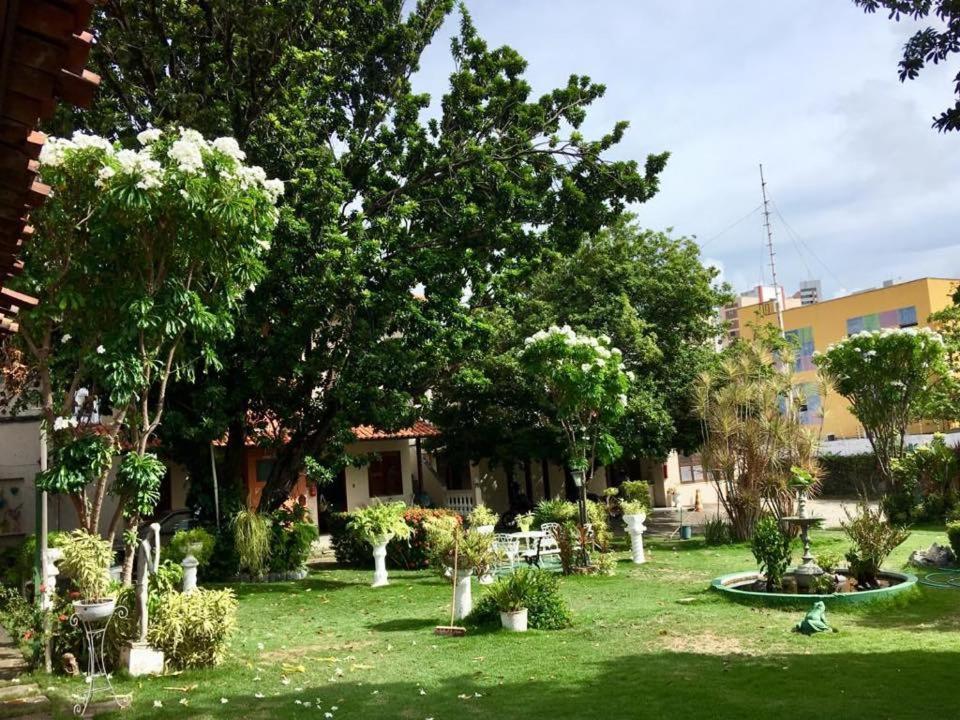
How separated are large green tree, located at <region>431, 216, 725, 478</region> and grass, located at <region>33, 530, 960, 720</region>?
12.2 meters

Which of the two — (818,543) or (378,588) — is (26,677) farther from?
(818,543)

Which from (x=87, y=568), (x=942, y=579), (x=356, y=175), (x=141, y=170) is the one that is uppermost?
(x=356, y=175)

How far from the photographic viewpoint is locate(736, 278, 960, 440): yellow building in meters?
44.3

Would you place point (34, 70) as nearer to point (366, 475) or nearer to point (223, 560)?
point (223, 560)

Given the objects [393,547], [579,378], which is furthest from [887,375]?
[393,547]

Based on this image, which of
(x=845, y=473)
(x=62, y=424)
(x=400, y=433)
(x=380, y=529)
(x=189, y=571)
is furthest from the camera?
(x=845, y=473)

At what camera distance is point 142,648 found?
8516 mm

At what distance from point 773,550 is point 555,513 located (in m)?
8.48

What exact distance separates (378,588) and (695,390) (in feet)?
31.8

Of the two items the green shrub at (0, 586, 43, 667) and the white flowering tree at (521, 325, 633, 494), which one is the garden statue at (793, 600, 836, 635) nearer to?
the white flowering tree at (521, 325, 633, 494)

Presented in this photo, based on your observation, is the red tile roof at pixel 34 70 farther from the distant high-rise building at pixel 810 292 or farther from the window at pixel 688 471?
the distant high-rise building at pixel 810 292

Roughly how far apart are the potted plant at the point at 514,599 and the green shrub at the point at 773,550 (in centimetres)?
360

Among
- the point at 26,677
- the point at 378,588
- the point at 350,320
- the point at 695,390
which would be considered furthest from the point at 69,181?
the point at 695,390

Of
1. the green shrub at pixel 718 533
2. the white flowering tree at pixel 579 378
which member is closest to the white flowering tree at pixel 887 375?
the green shrub at pixel 718 533
